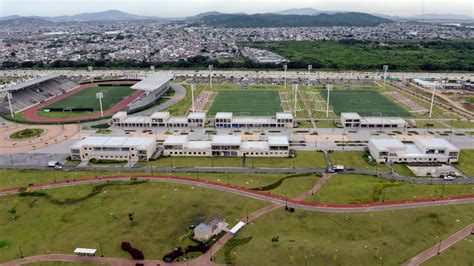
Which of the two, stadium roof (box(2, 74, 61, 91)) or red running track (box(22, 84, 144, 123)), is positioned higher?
stadium roof (box(2, 74, 61, 91))

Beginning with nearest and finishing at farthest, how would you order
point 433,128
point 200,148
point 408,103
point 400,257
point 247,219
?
point 400,257
point 247,219
point 200,148
point 433,128
point 408,103

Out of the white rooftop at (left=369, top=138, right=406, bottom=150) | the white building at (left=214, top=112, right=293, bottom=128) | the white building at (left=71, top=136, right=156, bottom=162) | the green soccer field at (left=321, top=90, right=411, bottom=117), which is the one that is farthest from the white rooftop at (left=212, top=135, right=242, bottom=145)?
the green soccer field at (left=321, top=90, right=411, bottom=117)

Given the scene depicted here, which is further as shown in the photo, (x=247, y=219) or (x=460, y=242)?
(x=247, y=219)

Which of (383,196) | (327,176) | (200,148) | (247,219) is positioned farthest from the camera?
(200,148)

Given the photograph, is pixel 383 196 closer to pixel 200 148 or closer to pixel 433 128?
pixel 200 148

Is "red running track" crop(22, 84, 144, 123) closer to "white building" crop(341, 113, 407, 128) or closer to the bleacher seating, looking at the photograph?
the bleacher seating

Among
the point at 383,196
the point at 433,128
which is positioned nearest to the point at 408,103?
the point at 433,128
